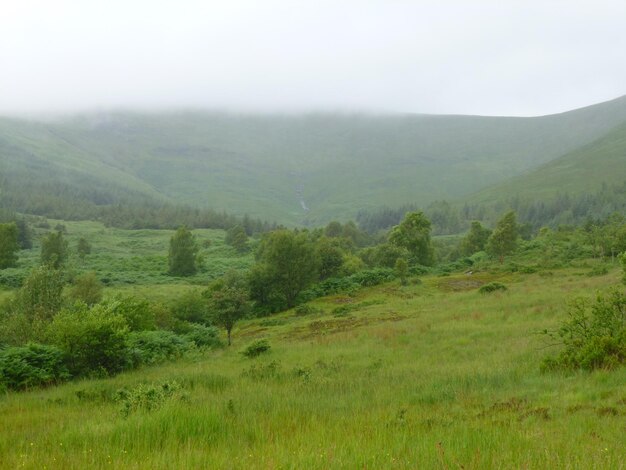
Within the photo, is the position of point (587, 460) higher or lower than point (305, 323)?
higher

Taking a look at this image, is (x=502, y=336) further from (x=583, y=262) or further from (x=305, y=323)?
(x=583, y=262)

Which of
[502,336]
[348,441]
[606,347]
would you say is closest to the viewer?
[348,441]

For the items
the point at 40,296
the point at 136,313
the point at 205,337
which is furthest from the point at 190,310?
the point at 136,313

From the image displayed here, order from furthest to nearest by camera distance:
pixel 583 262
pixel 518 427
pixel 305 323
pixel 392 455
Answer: pixel 583 262, pixel 305 323, pixel 518 427, pixel 392 455

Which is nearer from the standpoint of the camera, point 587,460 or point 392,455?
point 587,460

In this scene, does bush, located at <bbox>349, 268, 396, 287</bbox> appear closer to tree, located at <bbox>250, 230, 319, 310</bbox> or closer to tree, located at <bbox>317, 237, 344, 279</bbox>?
tree, located at <bbox>250, 230, 319, 310</bbox>

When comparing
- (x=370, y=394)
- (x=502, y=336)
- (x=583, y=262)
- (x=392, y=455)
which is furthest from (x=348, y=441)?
(x=583, y=262)

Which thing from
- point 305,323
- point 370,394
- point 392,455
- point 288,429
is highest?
point 392,455

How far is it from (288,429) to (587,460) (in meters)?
3.89

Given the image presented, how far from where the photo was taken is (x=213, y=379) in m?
14.1

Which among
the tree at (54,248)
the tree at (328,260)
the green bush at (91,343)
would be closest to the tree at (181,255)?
the tree at (54,248)

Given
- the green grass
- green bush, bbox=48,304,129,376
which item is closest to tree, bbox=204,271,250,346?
green bush, bbox=48,304,129,376

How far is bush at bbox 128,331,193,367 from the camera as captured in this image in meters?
21.6

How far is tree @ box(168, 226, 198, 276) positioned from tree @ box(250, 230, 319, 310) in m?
40.2
